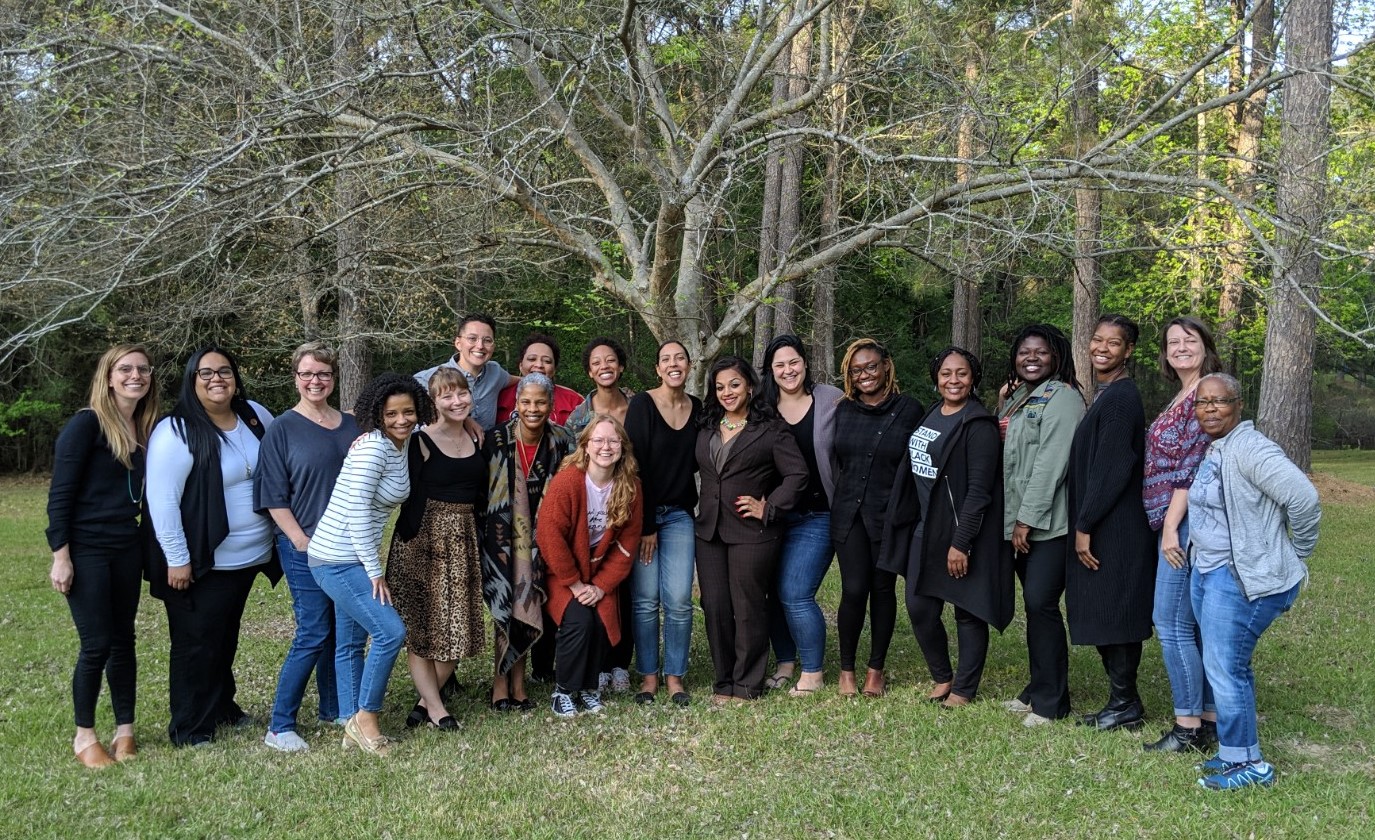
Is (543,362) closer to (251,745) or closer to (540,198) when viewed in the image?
(540,198)

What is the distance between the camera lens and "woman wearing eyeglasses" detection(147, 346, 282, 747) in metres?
4.82

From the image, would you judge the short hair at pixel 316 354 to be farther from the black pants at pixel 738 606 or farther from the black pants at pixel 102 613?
the black pants at pixel 738 606

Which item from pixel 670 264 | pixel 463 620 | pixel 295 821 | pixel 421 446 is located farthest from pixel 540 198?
pixel 295 821

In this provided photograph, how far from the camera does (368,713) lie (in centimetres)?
500

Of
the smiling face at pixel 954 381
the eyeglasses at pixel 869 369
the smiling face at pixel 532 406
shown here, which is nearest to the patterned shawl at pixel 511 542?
the smiling face at pixel 532 406

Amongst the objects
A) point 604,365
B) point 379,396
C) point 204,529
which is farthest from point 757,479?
point 204,529

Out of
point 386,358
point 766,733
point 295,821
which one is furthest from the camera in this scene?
point 386,358

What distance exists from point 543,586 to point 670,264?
8.69 feet

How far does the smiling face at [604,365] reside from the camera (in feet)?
19.3

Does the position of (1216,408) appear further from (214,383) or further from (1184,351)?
(214,383)

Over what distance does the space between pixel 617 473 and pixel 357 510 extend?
1385mm

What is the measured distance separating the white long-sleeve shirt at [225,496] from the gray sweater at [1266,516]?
4.43 metres

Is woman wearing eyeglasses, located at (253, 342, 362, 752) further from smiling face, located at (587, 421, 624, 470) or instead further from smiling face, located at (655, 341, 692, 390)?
smiling face, located at (655, 341, 692, 390)

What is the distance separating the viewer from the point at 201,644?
5.05m
